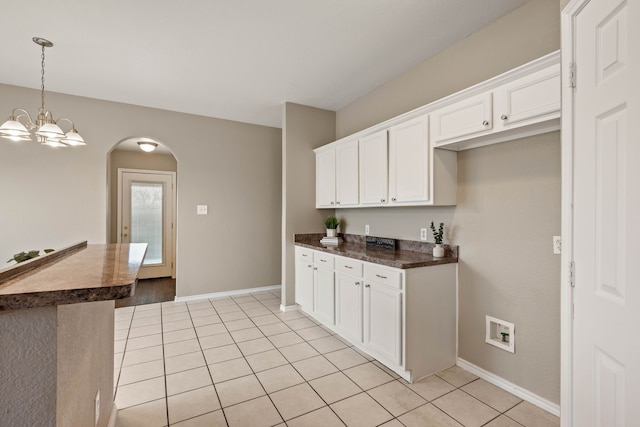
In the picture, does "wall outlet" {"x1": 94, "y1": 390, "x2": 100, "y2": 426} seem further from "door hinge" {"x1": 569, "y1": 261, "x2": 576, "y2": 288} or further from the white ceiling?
the white ceiling

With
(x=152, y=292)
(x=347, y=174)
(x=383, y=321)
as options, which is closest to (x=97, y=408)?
(x=383, y=321)

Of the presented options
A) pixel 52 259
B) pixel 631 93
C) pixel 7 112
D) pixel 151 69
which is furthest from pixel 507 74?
pixel 7 112

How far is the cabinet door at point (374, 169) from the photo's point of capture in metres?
2.94

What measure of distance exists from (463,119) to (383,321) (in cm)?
171

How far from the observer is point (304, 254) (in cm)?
373

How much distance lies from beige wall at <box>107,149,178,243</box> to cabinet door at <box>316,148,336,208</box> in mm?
3017

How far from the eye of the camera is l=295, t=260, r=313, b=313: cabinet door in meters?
3.58

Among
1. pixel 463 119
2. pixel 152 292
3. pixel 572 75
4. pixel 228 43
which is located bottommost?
pixel 152 292

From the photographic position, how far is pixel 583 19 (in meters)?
1.17

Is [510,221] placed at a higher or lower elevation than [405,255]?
higher

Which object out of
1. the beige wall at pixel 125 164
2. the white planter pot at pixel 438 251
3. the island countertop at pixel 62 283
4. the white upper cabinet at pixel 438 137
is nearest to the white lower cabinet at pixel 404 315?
the white planter pot at pixel 438 251

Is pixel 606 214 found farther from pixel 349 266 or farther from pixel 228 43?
pixel 228 43

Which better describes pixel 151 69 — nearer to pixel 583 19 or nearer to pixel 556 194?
pixel 583 19

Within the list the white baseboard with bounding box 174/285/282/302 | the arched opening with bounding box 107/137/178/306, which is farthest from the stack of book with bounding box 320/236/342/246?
the arched opening with bounding box 107/137/178/306
